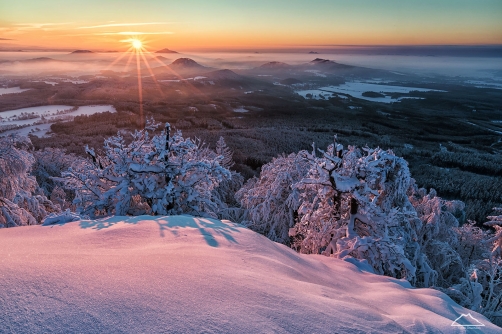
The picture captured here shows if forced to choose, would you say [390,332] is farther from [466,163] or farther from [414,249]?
[466,163]

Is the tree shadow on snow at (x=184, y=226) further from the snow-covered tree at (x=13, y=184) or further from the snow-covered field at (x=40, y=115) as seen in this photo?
the snow-covered field at (x=40, y=115)

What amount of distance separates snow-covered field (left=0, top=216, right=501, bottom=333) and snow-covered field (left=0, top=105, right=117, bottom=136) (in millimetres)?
57382

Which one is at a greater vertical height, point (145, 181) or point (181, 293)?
point (181, 293)

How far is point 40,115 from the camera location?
6856 cm

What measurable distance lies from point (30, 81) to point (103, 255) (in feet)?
374

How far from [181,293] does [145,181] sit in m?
7.30

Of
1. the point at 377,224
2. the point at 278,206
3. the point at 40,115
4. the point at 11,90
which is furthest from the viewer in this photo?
the point at 11,90

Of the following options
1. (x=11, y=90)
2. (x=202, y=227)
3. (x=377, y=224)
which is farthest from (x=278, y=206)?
(x=11, y=90)

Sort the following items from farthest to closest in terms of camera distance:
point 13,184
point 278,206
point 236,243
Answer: point 278,206, point 13,184, point 236,243

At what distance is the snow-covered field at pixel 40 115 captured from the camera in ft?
186

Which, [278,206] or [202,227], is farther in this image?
[278,206]

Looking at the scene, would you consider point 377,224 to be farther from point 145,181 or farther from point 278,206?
point 145,181

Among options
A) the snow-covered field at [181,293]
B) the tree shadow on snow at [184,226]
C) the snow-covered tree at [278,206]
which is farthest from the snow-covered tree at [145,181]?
the snow-covered tree at [278,206]

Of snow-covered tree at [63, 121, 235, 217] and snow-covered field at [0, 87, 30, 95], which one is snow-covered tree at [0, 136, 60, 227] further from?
snow-covered field at [0, 87, 30, 95]
